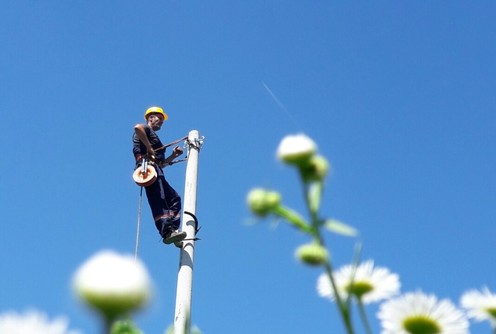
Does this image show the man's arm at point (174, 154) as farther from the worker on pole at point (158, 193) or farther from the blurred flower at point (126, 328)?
the blurred flower at point (126, 328)

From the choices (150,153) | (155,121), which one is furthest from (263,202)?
(155,121)

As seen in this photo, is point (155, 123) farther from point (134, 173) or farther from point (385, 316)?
point (385, 316)

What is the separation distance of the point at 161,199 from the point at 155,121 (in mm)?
1023

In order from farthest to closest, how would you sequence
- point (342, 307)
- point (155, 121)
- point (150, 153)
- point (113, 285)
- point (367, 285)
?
point (155, 121) → point (150, 153) → point (367, 285) → point (342, 307) → point (113, 285)

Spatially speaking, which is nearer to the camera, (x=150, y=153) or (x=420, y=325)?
(x=420, y=325)

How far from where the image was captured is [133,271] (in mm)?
428

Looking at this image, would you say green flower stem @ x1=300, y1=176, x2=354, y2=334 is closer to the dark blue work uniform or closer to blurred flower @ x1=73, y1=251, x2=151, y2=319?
blurred flower @ x1=73, y1=251, x2=151, y2=319

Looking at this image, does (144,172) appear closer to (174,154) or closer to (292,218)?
(174,154)

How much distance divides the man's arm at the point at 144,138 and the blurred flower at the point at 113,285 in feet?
17.9

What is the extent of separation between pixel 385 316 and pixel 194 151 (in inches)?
256

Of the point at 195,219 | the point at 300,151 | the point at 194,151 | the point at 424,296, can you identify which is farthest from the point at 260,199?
the point at 194,151

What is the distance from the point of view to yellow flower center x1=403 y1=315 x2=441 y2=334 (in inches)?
31.7

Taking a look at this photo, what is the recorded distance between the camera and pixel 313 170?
80cm

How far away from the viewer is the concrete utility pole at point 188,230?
19.2 feet
